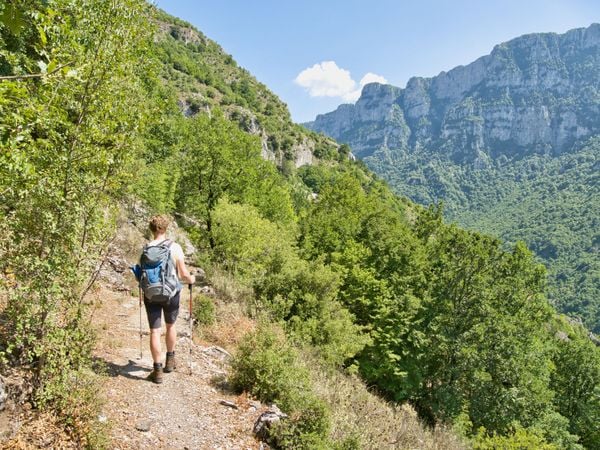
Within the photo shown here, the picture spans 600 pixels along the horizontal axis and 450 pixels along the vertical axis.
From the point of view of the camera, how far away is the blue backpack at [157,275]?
5996 mm

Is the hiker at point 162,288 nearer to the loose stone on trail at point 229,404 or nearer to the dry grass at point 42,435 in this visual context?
the loose stone on trail at point 229,404

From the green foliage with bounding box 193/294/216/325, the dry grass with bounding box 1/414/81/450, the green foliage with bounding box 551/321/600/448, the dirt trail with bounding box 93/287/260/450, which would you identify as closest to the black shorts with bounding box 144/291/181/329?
the dirt trail with bounding box 93/287/260/450

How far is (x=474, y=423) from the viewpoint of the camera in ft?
75.5

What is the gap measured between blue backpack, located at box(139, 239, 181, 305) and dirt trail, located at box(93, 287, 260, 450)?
0.68 meters

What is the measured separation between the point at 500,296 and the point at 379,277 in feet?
25.2

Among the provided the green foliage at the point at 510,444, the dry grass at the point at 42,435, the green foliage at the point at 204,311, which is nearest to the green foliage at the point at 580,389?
the green foliage at the point at 510,444

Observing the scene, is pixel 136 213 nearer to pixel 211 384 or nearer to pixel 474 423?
pixel 211 384

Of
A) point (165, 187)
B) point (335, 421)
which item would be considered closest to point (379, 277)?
point (165, 187)

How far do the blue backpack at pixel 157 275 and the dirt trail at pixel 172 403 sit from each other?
0.68 meters

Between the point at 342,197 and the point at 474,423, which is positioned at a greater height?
the point at 342,197

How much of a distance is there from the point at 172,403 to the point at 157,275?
1.97 meters

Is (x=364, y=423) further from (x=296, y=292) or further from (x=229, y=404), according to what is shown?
(x=296, y=292)

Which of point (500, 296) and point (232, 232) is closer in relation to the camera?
point (232, 232)

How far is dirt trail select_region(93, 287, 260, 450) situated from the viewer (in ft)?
17.6
